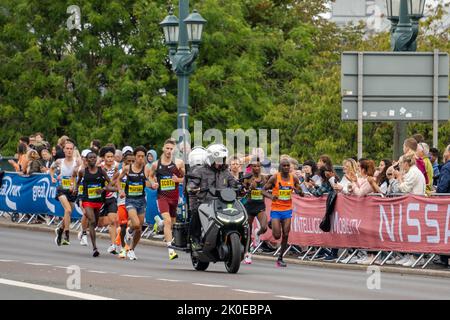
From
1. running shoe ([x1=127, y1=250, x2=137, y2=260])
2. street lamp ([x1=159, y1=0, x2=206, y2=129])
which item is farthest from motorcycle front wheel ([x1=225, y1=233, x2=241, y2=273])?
street lamp ([x1=159, y1=0, x2=206, y2=129])

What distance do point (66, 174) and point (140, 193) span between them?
12.8ft

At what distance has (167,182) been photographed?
2428cm

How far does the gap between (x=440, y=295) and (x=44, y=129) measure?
106ft

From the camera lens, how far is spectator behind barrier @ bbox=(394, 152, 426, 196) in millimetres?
22656

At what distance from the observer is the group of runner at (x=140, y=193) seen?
23.2 metres

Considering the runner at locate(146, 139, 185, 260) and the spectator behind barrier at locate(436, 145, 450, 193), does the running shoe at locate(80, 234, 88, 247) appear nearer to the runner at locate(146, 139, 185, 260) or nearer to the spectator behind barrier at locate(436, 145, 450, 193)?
the runner at locate(146, 139, 185, 260)

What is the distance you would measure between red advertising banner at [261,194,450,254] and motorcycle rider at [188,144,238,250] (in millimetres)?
3405

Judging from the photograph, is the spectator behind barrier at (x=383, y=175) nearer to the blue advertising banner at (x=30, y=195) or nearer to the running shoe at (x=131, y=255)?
the running shoe at (x=131, y=255)

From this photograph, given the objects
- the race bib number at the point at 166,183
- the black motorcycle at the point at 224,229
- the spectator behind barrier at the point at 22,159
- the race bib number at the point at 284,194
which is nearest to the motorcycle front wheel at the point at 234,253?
the black motorcycle at the point at 224,229

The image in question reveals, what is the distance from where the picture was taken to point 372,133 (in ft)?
148

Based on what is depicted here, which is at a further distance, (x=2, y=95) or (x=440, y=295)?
(x=2, y=95)

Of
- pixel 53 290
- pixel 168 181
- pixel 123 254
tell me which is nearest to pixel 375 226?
pixel 168 181
